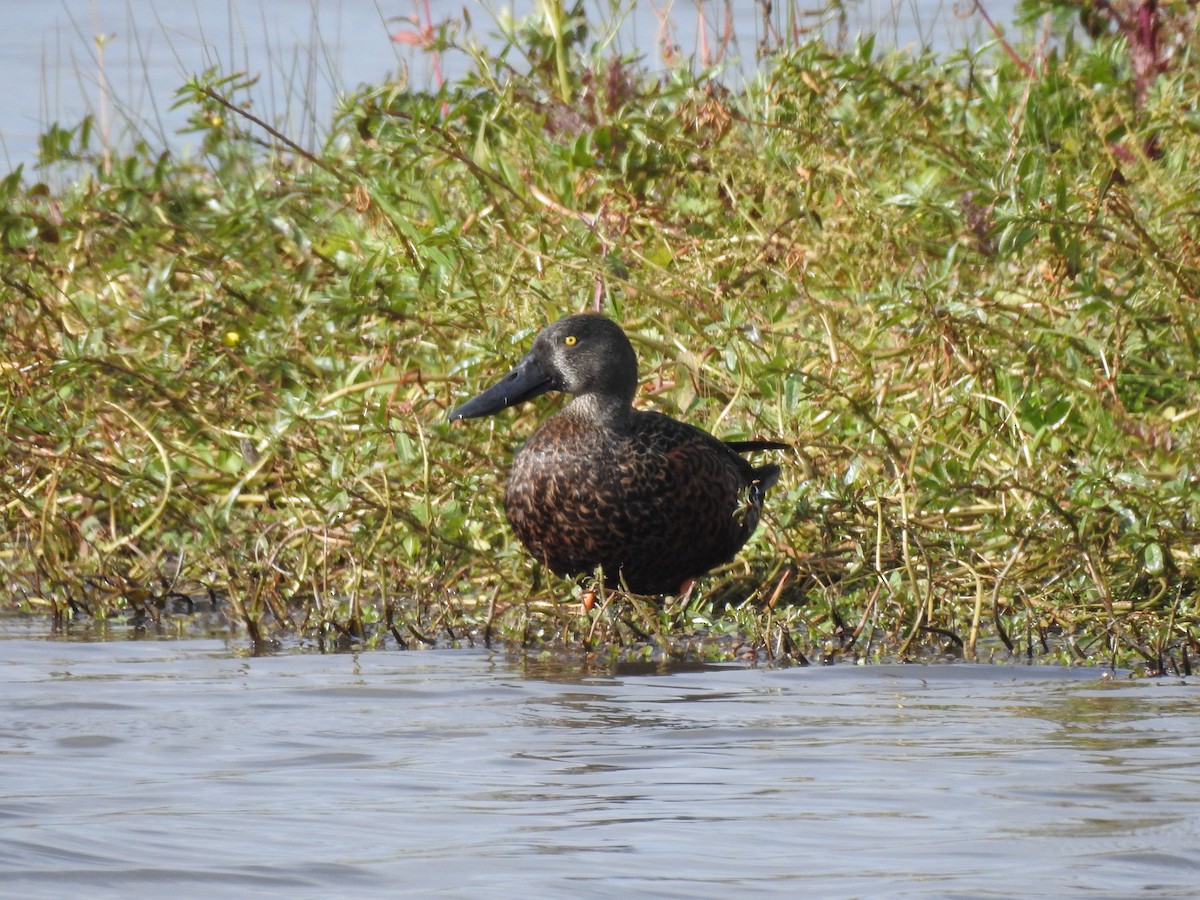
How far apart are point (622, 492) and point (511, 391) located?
0.56 m

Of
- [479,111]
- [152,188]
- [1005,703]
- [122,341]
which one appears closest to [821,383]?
[1005,703]

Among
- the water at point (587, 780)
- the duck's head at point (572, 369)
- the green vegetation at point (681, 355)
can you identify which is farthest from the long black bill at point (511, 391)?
the water at point (587, 780)

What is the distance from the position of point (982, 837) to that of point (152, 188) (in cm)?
539

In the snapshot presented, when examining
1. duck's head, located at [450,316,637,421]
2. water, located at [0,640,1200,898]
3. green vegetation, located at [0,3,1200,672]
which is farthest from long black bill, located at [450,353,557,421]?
water, located at [0,640,1200,898]

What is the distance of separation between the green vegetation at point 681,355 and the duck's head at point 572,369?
0.65 ft

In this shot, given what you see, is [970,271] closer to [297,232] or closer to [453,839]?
[297,232]

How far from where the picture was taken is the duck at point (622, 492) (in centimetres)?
532

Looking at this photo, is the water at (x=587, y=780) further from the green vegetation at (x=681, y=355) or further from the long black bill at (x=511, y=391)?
the long black bill at (x=511, y=391)

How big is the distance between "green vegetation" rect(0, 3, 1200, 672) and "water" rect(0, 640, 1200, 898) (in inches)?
18.2

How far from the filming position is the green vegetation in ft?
17.1

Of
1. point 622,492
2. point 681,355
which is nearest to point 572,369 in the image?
point 681,355

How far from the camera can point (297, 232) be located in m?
6.64

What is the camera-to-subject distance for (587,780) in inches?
144

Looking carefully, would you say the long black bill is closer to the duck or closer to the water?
the duck
